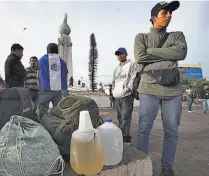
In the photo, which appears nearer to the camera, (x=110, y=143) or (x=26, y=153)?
(x=26, y=153)

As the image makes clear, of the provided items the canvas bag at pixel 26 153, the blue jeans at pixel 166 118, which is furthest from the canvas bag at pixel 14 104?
the blue jeans at pixel 166 118

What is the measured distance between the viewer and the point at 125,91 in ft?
12.3

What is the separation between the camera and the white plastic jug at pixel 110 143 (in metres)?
1.84

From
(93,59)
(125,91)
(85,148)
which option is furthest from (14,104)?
(93,59)

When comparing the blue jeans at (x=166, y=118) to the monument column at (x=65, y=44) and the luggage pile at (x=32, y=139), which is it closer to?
the luggage pile at (x=32, y=139)

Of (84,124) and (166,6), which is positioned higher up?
(166,6)

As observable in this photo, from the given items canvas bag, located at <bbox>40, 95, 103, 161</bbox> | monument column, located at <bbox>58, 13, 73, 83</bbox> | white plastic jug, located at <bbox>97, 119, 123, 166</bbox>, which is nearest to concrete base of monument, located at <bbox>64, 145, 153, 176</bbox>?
white plastic jug, located at <bbox>97, 119, 123, 166</bbox>

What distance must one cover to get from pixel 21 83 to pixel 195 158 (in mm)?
3230

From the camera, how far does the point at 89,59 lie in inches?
1377

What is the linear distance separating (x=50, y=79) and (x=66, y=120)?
2382mm

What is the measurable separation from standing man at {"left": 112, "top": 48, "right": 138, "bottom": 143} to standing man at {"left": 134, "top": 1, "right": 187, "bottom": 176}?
1234 millimetres

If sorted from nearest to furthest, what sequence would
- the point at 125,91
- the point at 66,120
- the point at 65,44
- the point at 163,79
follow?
1. the point at 66,120
2. the point at 163,79
3. the point at 125,91
4. the point at 65,44

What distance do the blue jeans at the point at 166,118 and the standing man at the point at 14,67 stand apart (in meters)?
2.64

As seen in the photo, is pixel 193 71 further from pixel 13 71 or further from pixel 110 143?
pixel 110 143
